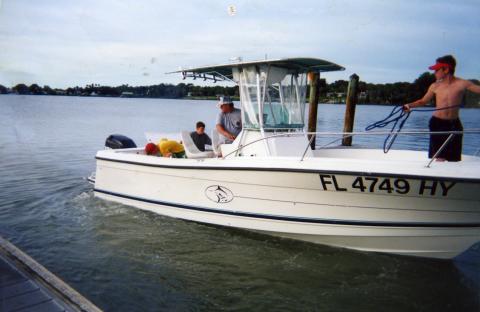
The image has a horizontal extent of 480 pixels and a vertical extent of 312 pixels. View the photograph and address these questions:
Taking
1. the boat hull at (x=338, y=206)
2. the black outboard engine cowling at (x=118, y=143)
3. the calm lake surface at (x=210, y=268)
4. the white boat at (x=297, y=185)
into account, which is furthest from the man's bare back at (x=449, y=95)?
the black outboard engine cowling at (x=118, y=143)

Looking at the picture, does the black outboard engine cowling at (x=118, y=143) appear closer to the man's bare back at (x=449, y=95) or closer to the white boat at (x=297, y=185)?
the white boat at (x=297, y=185)

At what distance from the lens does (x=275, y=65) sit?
677 cm

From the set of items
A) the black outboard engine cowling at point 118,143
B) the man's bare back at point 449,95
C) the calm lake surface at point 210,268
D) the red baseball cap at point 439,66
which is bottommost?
the calm lake surface at point 210,268

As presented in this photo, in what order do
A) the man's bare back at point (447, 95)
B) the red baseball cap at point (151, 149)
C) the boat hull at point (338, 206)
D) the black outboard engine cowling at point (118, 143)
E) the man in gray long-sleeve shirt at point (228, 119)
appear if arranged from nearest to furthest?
the man's bare back at point (447, 95) < the boat hull at point (338, 206) < the man in gray long-sleeve shirt at point (228, 119) < the red baseball cap at point (151, 149) < the black outboard engine cowling at point (118, 143)

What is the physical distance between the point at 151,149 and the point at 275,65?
319 centimetres

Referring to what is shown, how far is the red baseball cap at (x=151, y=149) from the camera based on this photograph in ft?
26.8

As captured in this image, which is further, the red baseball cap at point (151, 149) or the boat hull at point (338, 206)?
the red baseball cap at point (151, 149)

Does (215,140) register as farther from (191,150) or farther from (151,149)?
(151,149)

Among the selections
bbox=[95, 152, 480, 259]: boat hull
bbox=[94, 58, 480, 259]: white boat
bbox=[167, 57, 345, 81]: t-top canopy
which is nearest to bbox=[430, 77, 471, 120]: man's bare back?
bbox=[94, 58, 480, 259]: white boat

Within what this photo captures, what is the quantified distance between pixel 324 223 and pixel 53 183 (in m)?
7.85

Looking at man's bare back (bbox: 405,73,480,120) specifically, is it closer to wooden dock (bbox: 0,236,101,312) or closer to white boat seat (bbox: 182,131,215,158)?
white boat seat (bbox: 182,131,215,158)

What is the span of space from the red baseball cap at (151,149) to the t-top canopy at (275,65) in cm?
159

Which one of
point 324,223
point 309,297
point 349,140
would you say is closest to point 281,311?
point 309,297

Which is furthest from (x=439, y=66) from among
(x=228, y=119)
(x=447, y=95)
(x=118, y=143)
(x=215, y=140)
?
(x=118, y=143)
